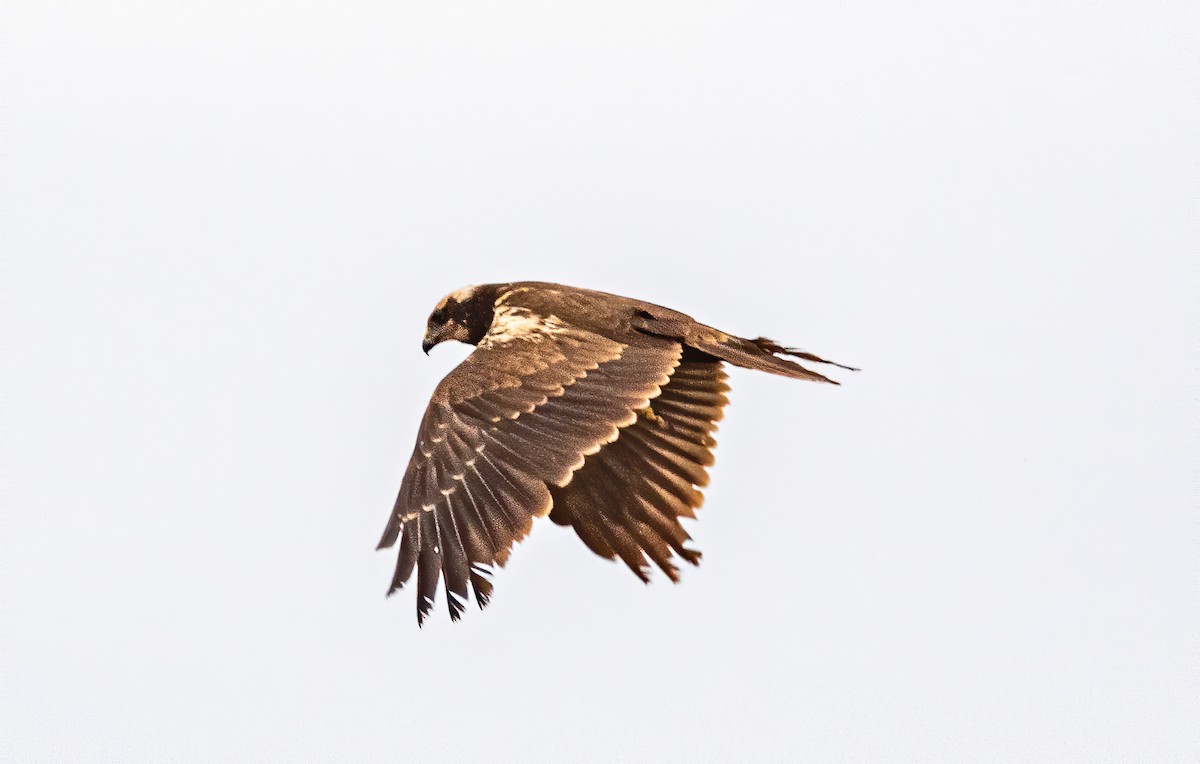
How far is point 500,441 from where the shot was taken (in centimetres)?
775

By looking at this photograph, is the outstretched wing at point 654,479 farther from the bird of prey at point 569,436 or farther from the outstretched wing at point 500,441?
the outstretched wing at point 500,441

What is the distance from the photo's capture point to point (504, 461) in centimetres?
766

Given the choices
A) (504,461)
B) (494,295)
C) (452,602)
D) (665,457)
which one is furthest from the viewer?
(494,295)

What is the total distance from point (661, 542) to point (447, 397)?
4.07ft

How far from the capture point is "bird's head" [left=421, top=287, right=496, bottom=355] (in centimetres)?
985

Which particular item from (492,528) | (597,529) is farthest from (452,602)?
(597,529)

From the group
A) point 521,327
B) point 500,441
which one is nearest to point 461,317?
point 521,327

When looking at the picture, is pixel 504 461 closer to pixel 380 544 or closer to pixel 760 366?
pixel 380 544

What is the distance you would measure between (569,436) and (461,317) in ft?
8.33

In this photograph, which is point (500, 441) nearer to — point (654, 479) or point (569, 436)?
point (569, 436)

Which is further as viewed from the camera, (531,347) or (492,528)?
(531,347)

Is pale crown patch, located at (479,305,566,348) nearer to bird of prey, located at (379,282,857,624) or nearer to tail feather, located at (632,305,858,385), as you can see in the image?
bird of prey, located at (379,282,857,624)

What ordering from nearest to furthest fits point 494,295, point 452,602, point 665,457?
point 452,602 → point 665,457 → point 494,295

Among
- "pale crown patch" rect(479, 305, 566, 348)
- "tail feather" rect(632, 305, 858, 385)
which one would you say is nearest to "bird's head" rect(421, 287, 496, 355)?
"pale crown patch" rect(479, 305, 566, 348)
